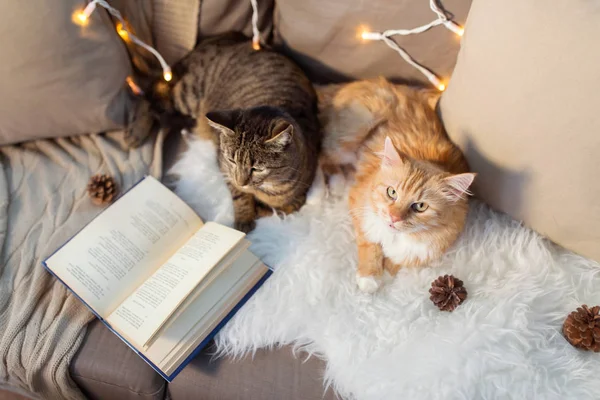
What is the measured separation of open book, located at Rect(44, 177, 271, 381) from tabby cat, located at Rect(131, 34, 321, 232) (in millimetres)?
173

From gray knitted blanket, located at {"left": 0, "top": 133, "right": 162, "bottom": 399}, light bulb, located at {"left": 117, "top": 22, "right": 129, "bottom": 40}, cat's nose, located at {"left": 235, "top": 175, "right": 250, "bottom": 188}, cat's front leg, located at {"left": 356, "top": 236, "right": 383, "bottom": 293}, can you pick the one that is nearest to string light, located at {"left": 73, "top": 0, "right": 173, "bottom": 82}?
light bulb, located at {"left": 117, "top": 22, "right": 129, "bottom": 40}

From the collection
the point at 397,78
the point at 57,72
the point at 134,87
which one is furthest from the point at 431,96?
the point at 57,72

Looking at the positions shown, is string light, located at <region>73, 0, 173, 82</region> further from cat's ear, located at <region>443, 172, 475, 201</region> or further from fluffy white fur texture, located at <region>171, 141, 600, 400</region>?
cat's ear, located at <region>443, 172, 475, 201</region>

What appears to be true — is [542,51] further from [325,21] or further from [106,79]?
[106,79]

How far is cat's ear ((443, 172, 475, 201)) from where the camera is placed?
90cm

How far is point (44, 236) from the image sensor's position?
1.15 metres

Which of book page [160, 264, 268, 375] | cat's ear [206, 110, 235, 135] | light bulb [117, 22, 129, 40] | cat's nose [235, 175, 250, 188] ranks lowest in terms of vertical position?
book page [160, 264, 268, 375]

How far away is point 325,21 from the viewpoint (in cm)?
123

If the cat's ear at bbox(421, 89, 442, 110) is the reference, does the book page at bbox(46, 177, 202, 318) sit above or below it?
below

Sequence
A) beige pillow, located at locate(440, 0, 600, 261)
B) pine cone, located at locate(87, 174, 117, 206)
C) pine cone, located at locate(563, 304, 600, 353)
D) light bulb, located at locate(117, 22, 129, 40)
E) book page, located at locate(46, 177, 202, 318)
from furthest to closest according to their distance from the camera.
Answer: light bulb, located at locate(117, 22, 129, 40)
pine cone, located at locate(87, 174, 117, 206)
book page, located at locate(46, 177, 202, 318)
pine cone, located at locate(563, 304, 600, 353)
beige pillow, located at locate(440, 0, 600, 261)

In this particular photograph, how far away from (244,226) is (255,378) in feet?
1.41

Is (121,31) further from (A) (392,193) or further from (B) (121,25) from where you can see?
(A) (392,193)

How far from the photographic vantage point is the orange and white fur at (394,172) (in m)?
1.00

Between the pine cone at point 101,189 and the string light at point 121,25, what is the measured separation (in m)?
0.43
